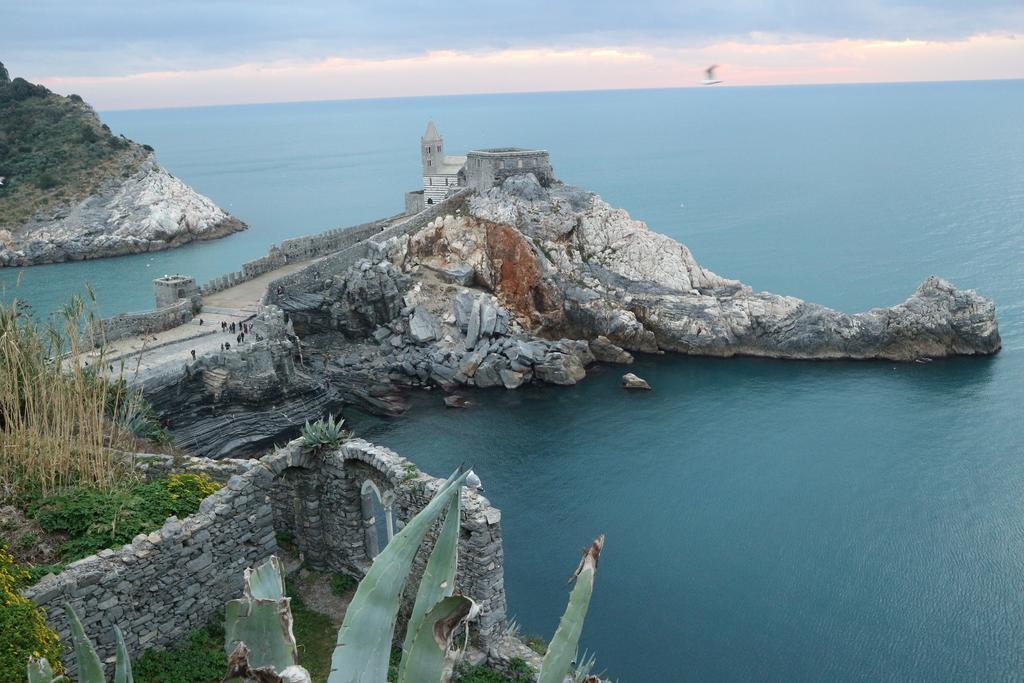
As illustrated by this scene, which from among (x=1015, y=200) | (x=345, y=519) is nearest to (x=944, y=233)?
(x=1015, y=200)

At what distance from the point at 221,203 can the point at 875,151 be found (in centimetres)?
9615

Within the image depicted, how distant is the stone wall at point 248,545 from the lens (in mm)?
9820

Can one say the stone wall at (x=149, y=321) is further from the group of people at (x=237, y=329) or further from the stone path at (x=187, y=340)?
the group of people at (x=237, y=329)

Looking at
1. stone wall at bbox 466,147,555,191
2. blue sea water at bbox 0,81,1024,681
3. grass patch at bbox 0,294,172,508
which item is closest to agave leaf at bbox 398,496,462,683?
grass patch at bbox 0,294,172,508

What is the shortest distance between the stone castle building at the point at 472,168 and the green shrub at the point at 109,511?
113ft

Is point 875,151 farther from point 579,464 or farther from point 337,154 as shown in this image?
point 579,464

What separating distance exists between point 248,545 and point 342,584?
2.29 meters

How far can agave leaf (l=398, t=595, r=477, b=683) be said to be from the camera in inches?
152

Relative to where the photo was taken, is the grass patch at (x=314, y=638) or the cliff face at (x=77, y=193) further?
the cliff face at (x=77, y=193)

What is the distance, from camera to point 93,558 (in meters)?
9.74

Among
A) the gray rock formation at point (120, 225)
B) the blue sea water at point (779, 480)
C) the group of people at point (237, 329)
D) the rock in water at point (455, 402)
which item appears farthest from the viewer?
the gray rock formation at point (120, 225)

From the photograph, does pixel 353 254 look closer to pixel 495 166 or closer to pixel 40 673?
pixel 495 166

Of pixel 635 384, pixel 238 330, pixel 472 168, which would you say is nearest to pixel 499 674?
pixel 238 330

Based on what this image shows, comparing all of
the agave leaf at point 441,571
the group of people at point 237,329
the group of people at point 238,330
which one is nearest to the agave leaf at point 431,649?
the agave leaf at point 441,571
